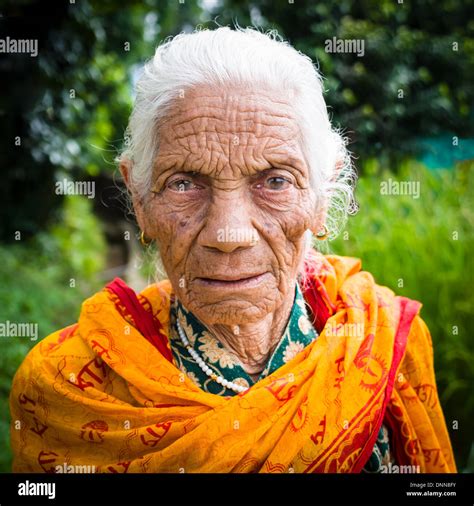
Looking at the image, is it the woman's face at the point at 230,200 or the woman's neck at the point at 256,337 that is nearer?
the woman's face at the point at 230,200

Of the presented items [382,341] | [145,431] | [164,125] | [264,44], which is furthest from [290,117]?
[145,431]

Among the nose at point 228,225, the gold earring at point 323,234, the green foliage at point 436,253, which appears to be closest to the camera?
the nose at point 228,225

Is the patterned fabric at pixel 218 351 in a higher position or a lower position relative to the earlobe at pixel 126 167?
lower

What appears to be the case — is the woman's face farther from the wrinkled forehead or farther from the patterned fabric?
the patterned fabric

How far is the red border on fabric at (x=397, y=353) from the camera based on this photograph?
1.65 meters

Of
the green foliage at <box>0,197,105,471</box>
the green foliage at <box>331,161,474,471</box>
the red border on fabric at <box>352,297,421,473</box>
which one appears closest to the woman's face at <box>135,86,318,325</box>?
A: the red border on fabric at <box>352,297,421,473</box>

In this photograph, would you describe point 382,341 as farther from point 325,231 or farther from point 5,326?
point 5,326

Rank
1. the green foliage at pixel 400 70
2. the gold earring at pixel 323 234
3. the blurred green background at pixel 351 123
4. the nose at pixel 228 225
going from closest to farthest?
1. the nose at pixel 228 225
2. the gold earring at pixel 323 234
3. the blurred green background at pixel 351 123
4. the green foliage at pixel 400 70

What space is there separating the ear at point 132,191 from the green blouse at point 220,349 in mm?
270

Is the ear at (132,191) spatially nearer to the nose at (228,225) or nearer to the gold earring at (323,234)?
the nose at (228,225)

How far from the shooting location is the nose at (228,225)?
147 centimetres

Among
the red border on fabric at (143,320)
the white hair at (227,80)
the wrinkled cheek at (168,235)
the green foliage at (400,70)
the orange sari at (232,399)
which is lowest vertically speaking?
the orange sari at (232,399)

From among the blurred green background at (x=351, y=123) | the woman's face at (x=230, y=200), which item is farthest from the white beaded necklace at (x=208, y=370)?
the blurred green background at (x=351, y=123)

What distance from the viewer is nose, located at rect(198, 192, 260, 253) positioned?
147 centimetres
